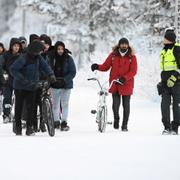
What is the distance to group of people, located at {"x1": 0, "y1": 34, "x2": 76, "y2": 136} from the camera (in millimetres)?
11188

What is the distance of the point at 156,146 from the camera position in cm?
927

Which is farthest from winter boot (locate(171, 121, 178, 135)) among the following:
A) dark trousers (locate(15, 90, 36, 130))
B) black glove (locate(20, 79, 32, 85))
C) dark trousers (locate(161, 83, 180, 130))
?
black glove (locate(20, 79, 32, 85))

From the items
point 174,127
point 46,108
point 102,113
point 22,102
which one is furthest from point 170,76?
point 22,102

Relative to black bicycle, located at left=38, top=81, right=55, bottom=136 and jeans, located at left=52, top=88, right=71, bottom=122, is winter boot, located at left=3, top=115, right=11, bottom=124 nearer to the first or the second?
jeans, located at left=52, top=88, right=71, bottom=122

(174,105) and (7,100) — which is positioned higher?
(174,105)

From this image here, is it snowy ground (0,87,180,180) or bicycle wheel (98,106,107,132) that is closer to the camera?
snowy ground (0,87,180,180)

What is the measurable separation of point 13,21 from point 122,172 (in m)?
62.7

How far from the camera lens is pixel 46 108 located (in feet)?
37.6

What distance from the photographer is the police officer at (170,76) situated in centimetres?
1186

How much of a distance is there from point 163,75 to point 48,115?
2242 millimetres

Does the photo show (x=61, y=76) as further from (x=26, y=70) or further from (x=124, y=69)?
(x=26, y=70)

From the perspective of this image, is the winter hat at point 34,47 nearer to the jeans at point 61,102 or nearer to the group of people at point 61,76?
the group of people at point 61,76

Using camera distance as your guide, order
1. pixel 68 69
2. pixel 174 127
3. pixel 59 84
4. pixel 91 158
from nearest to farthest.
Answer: pixel 91 158, pixel 174 127, pixel 59 84, pixel 68 69

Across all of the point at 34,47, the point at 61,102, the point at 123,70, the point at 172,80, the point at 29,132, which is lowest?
the point at 29,132
